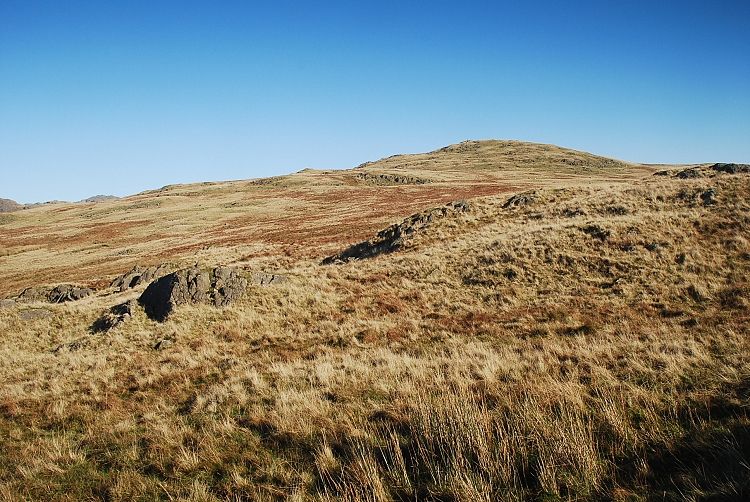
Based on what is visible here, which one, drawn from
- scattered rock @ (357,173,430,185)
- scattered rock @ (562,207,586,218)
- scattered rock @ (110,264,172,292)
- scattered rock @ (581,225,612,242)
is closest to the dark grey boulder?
scattered rock @ (110,264,172,292)

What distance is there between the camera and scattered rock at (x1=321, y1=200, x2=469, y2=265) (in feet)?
103

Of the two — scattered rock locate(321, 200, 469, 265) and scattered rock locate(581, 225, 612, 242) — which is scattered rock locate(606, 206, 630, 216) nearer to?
scattered rock locate(581, 225, 612, 242)

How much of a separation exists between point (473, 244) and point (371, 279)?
762 centimetres

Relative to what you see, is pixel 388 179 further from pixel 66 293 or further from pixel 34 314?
pixel 34 314

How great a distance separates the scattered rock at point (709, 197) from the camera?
2481cm

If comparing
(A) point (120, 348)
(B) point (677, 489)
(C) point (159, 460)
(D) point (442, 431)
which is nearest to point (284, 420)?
(C) point (159, 460)

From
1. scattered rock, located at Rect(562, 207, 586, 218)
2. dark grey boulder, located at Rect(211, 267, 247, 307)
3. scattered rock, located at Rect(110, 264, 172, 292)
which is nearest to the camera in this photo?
dark grey boulder, located at Rect(211, 267, 247, 307)

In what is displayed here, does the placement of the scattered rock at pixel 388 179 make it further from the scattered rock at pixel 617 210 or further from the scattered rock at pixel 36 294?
the scattered rock at pixel 36 294

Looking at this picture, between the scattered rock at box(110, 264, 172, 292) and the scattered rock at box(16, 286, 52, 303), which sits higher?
the scattered rock at box(110, 264, 172, 292)

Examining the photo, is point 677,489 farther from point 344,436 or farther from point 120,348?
point 120,348

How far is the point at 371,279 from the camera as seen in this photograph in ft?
73.9

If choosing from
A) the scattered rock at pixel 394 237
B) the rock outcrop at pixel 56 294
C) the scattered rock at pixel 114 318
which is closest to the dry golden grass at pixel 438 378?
the scattered rock at pixel 114 318

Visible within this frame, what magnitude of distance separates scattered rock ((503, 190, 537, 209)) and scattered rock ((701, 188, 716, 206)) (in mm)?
11785

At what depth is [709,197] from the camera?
83.6 ft
